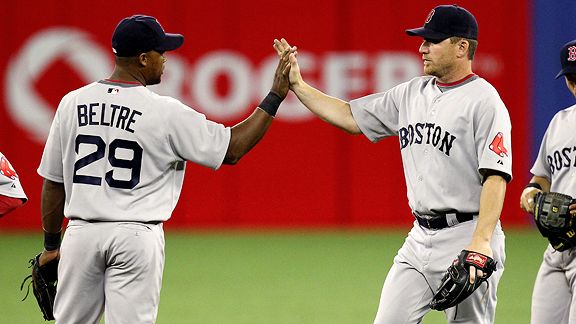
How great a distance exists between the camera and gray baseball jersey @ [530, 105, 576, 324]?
5797 millimetres

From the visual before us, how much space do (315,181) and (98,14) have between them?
12.3 ft

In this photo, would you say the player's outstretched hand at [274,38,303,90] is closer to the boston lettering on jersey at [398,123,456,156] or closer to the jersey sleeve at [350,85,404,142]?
the jersey sleeve at [350,85,404,142]

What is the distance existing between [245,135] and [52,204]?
111 cm

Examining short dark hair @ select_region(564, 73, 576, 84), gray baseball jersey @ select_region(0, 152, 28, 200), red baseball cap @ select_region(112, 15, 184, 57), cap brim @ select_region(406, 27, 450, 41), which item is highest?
red baseball cap @ select_region(112, 15, 184, 57)

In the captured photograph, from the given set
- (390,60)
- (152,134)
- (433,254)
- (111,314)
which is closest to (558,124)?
(433,254)

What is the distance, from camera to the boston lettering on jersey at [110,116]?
5137 millimetres

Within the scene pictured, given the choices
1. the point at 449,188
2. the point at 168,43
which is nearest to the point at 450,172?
the point at 449,188

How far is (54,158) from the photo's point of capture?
5352mm

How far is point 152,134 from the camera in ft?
16.9

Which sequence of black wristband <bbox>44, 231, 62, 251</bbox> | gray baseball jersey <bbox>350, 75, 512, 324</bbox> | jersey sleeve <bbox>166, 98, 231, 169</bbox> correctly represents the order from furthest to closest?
black wristband <bbox>44, 231, 62, 251</bbox>
gray baseball jersey <bbox>350, 75, 512, 324</bbox>
jersey sleeve <bbox>166, 98, 231, 169</bbox>

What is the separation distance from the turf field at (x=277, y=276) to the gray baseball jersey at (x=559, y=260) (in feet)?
8.44

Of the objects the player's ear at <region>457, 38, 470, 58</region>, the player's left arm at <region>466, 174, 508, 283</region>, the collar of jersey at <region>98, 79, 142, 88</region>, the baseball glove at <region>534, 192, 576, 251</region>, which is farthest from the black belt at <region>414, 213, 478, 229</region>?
the collar of jersey at <region>98, 79, 142, 88</region>

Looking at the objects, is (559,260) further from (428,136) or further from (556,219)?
(428,136)

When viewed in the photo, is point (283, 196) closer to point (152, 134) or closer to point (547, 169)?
point (547, 169)
